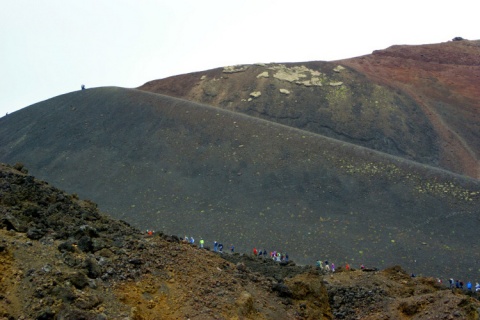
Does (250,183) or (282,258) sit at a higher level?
(250,183)

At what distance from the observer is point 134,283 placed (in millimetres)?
12078

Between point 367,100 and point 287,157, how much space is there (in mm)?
15315

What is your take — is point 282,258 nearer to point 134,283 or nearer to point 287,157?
point 287,157

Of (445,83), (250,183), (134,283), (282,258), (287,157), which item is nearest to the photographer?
(134,283)

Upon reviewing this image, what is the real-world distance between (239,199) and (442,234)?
10.4 m

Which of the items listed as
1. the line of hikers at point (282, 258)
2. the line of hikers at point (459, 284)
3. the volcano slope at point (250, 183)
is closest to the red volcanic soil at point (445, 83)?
the volcano slope at point (250, 183)

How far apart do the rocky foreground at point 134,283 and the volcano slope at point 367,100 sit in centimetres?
3093

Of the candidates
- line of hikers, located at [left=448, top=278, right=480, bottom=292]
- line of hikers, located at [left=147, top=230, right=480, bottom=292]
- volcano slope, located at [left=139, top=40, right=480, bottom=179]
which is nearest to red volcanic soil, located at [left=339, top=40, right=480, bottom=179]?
volcano slope, located at [left=139, top=40, right=480, bottom=179]

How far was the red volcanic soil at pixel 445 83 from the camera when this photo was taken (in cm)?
4838

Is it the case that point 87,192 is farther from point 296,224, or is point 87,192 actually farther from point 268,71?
point 268,71

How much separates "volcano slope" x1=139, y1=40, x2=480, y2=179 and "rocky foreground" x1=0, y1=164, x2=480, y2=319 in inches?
1218

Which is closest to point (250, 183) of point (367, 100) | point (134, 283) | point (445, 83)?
point (367, 100)

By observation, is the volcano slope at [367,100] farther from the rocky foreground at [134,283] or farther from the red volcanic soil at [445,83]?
the rocky foreground at [134,283]

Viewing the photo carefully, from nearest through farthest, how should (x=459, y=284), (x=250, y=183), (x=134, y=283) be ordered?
(x=134, y=283) → (x=459, y=284) → (x=250, y=183)
